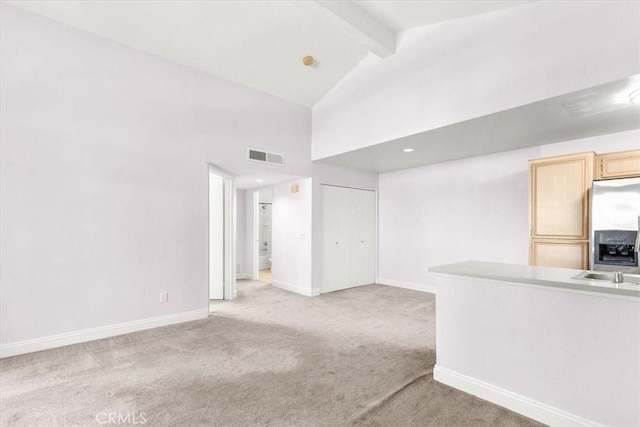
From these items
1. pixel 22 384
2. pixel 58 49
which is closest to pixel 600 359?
pixel 22 384

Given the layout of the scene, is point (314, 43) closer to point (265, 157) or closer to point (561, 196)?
point (265, 157)

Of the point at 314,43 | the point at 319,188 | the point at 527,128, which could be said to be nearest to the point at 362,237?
the point at 319,188

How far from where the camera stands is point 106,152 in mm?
3336

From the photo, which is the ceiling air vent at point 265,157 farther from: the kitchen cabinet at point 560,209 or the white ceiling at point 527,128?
the kitchen cabinet at point 560,209

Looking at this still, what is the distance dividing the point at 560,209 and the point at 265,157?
3940 millimetres

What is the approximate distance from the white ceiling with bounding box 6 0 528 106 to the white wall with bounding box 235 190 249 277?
10.1 feet

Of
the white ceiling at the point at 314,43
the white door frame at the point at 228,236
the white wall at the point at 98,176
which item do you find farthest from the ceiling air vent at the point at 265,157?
the white ceiling at the point at 314,43

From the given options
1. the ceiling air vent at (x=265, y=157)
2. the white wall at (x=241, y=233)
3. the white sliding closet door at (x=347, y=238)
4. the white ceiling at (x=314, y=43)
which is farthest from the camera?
the white wall at (x=241, y=233)

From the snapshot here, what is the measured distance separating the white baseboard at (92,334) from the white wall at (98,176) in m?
0.06

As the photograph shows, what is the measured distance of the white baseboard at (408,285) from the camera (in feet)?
17.8

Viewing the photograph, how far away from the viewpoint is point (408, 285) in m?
5.77

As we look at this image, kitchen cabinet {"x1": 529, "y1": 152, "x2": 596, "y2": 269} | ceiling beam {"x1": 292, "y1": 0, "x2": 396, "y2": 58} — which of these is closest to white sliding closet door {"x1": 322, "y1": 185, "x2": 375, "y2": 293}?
ceiling beam {"x1": 292, "y1": 0, "x2": 396, "y2": 58}

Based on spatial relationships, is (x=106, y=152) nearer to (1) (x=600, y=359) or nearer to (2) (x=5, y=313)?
(2) (x=5, y=313)

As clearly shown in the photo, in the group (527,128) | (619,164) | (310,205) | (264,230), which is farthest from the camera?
(264,230)
